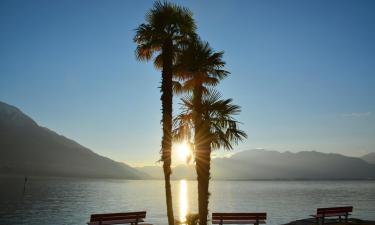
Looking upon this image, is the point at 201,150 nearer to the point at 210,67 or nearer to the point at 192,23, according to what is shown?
the point at 210,67

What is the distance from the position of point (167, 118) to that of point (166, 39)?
4129mm

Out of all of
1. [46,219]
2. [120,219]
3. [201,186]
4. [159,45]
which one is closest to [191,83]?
[159,45]

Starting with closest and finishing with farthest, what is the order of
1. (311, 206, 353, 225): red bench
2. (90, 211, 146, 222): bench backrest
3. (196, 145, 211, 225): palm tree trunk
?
(196, 145, 211, 225): palm tree trunk < (90, 211, 146, 222): bench backrest < (311, 206, 353, 225): red bench

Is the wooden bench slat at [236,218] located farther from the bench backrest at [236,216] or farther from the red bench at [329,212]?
the red bench at [329,212]

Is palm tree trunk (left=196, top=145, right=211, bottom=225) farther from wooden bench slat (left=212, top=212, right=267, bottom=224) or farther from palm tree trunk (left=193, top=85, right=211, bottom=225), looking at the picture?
wooden bench slat (left=212, top=212, right=267, bottom=224)

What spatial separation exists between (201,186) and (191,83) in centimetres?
524

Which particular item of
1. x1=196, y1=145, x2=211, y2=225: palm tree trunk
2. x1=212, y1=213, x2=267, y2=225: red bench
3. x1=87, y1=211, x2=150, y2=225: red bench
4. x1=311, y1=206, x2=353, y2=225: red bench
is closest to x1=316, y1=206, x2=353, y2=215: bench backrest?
x1=311, y1=206, x2=353, y2=225: red bench

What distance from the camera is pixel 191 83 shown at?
18641 millimetres

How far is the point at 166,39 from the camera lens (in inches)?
734

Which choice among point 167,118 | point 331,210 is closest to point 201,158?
point 167,118

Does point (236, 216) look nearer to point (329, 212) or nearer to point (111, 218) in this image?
point (329, 212)

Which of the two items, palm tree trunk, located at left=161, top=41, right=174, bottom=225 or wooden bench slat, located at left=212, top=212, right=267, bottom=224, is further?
wooden bench slat, located at left=212, top=212, right=267, bottom=224

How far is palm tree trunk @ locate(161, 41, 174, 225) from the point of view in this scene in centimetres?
1736

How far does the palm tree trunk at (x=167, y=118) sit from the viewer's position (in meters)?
17.4
